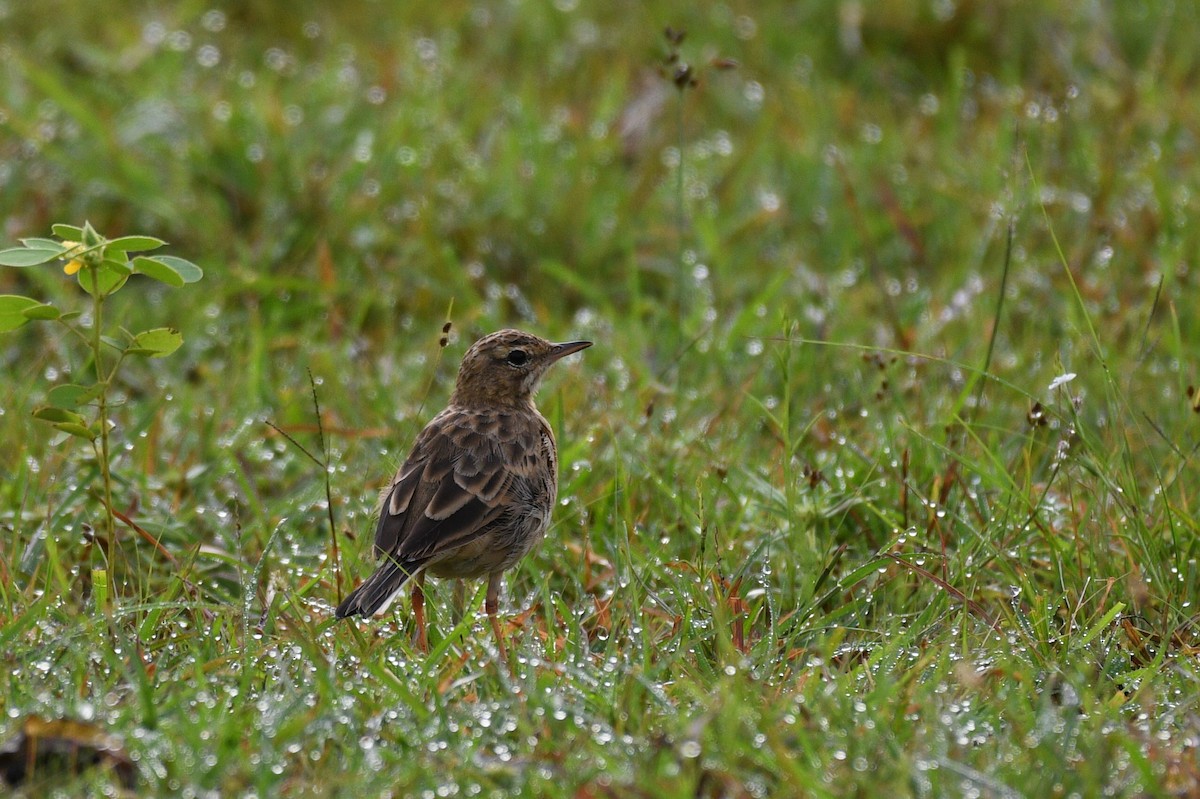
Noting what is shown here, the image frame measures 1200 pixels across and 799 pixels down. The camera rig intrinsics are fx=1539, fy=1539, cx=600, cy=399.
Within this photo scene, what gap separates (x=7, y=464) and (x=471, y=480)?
202cm

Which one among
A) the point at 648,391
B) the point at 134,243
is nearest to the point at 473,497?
the point at 134,243

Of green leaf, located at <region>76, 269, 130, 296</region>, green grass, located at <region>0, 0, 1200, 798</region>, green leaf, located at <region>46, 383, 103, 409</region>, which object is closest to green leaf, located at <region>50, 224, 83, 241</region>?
green leaf, located at <region>76, 269, 130, 296</region>

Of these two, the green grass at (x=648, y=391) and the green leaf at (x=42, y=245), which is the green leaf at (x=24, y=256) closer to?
the green leaf at (x=42, y=245)

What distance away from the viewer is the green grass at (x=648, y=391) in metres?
4.00

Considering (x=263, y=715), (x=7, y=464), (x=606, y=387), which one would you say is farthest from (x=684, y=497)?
(x=7, y=464)

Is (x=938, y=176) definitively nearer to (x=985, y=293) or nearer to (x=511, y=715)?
(x=985, y=293)

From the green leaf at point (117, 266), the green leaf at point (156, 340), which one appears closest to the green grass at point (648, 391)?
the green leaf at point (156, 340)

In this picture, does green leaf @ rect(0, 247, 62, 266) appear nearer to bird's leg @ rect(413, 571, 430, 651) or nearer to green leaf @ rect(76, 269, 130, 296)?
green leaf @ rect(76, 269, 130, 296)

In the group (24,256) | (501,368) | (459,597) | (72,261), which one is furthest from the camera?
(501,368)

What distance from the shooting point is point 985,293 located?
7.46m

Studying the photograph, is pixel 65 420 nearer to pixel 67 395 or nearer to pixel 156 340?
pixel 67 395

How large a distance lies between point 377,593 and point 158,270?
1131 millimetres

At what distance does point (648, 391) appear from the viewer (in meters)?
6.57

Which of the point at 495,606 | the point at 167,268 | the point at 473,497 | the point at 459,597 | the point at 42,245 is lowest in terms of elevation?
the point at 495,606
